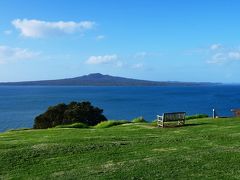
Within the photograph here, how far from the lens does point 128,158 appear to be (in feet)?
55.3

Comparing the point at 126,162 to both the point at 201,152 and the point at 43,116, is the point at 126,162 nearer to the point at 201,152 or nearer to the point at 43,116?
the point at 201,152

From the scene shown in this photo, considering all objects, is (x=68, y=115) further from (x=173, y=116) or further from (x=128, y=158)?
(x=128, y=158)

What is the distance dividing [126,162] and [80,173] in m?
1.97

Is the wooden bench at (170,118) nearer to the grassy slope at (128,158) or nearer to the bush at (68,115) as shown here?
the grassy slope at (128,158)

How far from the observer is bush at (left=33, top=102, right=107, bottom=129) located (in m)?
65.9

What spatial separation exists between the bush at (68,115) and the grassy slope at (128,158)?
43.8m

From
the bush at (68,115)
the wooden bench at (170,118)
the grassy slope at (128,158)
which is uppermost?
the wooden bench at (170,118)

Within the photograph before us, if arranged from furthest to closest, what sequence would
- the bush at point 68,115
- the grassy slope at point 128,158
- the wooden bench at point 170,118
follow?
the bush at point 68,115
the wooden bench at point 170,118
the grassy slope at point 128,158

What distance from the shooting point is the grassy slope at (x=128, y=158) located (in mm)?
14367

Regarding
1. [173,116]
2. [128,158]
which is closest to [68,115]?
[173,116]

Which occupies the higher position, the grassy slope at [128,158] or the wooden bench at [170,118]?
the wooden bench at [170,118]

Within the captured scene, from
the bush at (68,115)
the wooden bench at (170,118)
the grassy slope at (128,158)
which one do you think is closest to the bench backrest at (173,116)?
the wooden bench at (170,118)

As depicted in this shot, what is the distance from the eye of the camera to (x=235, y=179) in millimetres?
12914

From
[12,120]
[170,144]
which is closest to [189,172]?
[170,144]
